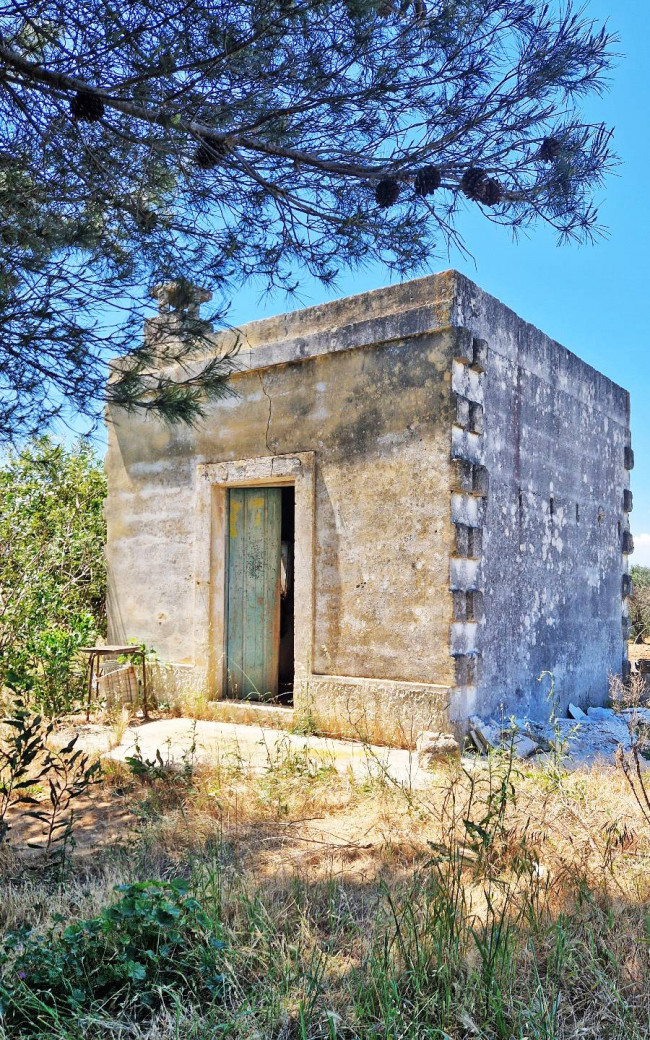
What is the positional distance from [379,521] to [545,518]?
2.05 m

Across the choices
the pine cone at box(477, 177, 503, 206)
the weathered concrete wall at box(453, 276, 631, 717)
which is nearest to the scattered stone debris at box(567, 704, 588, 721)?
the weathered concrete wall at box(453, 276, 631, 717)

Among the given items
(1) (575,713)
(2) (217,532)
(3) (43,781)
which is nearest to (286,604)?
(2) (217,532)

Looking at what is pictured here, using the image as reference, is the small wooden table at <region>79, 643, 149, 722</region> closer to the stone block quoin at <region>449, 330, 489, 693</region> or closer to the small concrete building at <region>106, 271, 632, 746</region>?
the small concrete building at <region>106, 271, 632, 746</region>

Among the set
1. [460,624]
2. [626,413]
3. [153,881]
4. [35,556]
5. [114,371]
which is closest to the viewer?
[153,881]

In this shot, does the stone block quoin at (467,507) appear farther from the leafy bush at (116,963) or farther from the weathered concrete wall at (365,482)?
the leafy bush at (116,963)

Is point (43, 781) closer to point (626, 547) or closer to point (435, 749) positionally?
point (435, 749)

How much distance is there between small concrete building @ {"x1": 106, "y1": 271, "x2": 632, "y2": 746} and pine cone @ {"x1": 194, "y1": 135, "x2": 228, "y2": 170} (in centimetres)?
81

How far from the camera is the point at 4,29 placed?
3.44 metres

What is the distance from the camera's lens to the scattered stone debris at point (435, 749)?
516cm

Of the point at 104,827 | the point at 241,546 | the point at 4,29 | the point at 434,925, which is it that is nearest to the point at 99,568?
the point at 241,546

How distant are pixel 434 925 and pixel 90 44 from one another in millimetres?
3781

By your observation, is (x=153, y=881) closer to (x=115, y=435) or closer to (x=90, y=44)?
(x=90, y=44)

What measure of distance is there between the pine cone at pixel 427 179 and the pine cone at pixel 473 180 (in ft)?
0.45

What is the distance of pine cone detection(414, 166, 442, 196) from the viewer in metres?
4.00
